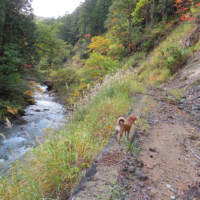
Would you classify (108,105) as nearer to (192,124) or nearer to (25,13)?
(192,124)

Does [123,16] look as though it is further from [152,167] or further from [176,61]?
[152,167]

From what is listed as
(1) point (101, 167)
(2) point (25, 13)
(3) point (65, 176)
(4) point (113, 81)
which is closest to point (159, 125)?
(1) point (101, 167)

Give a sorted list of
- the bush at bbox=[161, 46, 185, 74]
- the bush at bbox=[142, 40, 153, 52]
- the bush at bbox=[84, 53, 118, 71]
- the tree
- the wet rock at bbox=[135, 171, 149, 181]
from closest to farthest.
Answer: the wet rock at bbox=[135, 171, 149, 181]
the bush at bbox=[161, 46, 185, 74]
the bush at bbox=[84, 53, 118, 71]
the bush at bbox=[142, 40, 153, 52]
the tree

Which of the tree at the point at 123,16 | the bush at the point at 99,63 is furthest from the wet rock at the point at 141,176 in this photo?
the tree at the point at 123,16

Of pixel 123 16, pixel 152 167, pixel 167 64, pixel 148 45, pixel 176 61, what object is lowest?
pixel 152 167

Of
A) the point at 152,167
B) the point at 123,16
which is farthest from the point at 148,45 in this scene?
the point at 152,167

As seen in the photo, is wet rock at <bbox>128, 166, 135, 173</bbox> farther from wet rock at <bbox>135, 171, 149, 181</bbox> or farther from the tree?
the tree

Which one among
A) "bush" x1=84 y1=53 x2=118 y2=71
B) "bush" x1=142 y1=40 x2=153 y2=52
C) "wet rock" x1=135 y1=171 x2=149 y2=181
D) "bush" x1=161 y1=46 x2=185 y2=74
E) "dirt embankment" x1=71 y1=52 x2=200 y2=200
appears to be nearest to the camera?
"dirt embankment" x1=71 y1=52 x2=200 y2=200

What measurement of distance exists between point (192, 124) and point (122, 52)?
13.7 metres

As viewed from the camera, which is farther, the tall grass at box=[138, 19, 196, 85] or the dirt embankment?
the tall grass at box=[138, 19, 196, 85]

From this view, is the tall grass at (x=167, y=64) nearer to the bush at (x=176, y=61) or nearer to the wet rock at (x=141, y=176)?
the bush at (x=176, y=61)

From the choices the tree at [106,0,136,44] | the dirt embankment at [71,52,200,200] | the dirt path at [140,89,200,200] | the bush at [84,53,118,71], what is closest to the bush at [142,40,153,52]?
the tree at [106,0,136,44]

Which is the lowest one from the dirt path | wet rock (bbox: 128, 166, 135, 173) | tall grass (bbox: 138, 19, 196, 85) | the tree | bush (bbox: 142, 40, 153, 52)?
the dirt path

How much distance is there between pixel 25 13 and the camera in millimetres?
7855
